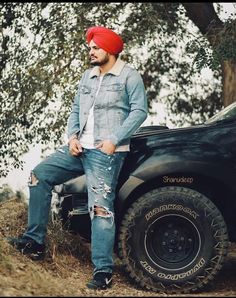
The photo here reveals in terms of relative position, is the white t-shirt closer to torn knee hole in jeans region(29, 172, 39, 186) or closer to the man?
the man

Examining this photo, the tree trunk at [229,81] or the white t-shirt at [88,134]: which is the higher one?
the tree trunk at [229,81]

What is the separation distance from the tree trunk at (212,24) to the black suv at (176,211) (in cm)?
557

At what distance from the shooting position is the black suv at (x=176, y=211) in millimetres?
5359

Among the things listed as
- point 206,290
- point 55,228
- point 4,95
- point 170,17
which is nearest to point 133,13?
point 170,17

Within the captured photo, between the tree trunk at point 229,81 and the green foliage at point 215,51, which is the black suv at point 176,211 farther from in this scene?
the tree trunk at point 229,81

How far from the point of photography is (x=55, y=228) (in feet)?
20.2

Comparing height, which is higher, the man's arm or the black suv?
the man's arm

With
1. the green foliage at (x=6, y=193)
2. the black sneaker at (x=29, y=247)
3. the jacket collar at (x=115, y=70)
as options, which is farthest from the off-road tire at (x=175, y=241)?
the green foliage at (x=6, y=193)

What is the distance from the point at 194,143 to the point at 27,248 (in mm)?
1637

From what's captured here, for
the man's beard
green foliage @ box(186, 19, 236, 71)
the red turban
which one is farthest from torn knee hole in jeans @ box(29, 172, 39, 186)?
green foliage @ box(186, 19, 236, 71)

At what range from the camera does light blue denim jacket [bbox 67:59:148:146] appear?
532 cm

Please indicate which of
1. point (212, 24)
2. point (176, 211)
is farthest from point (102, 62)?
point (212, 24)

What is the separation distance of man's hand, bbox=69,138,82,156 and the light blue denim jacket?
4.0 inches

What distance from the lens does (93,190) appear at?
17.4ft
